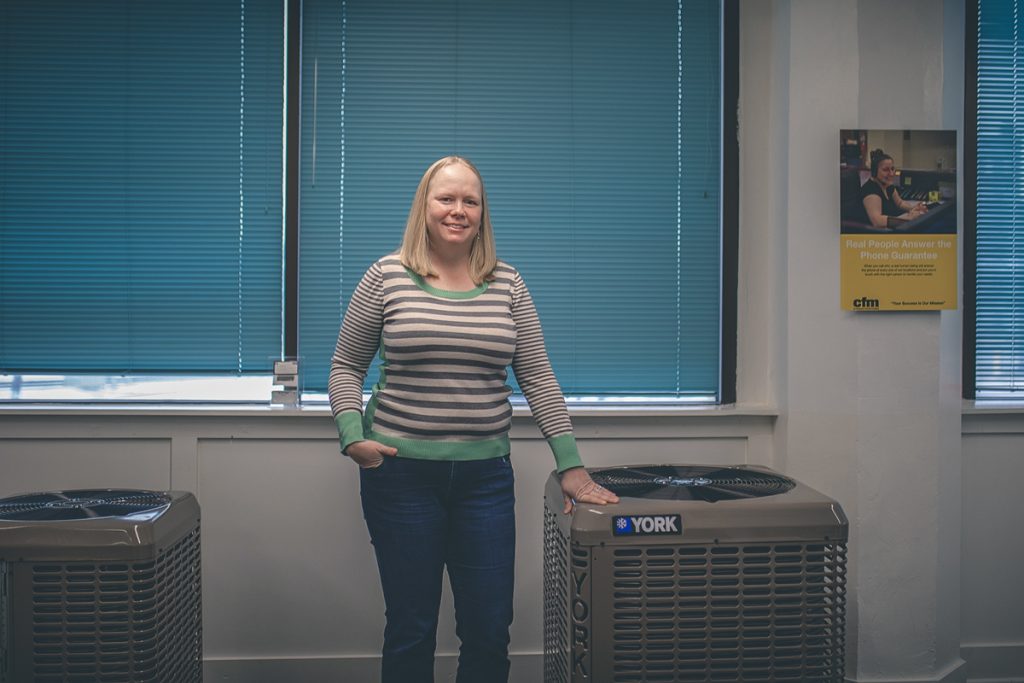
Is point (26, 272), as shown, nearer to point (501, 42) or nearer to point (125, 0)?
point (125, 0)

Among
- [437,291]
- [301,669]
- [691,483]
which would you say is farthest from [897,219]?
[301,669]

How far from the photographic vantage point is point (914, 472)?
220 centimetres

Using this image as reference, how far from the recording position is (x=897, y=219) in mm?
2178

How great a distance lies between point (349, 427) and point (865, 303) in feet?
4.88

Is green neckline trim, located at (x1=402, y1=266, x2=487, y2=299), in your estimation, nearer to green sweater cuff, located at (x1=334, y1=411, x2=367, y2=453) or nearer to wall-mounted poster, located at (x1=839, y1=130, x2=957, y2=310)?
green sweater cuff, located at (x1=334, y1=411, x2=367, y2=453)

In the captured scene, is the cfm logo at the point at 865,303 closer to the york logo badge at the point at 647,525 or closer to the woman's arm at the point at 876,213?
the woman's arm at the point at 876,213

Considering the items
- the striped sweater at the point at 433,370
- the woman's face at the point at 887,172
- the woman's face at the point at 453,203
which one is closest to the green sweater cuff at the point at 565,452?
the striped sweater at the point at 433,370

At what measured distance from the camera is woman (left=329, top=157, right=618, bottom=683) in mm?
1581

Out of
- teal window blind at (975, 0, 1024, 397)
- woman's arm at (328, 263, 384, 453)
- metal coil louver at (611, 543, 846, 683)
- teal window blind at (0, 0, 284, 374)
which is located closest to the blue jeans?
woman's arm at (328, 263, 384, 453)

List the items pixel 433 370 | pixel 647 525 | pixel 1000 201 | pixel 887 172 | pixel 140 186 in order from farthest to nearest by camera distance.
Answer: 1. pixel 1000 201
2. pixel 140 186
3. pixel 887 172
4. pixel 433 370
5. pixel 647 525

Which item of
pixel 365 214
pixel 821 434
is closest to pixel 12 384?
pixel 365 214

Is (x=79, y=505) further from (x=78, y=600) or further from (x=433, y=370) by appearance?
(x=433, y=370)

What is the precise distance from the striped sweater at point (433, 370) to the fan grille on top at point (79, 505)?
1.40ft

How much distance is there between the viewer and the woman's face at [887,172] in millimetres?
2164
